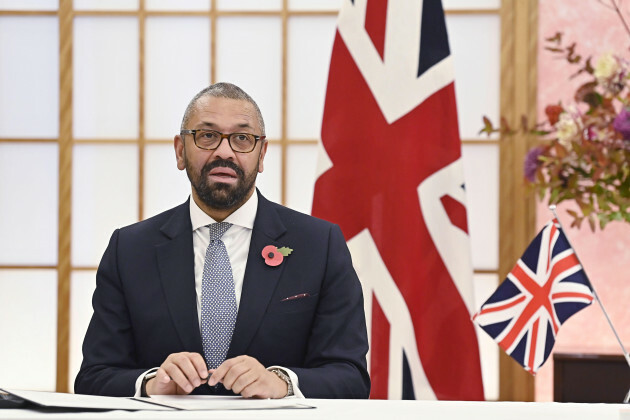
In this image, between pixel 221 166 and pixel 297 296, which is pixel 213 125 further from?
pixel 297 296

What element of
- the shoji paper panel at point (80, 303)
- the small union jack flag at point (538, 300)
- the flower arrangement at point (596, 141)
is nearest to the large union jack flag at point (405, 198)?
the small union jack flag at point (538, 300)

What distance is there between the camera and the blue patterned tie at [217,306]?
1.77 m

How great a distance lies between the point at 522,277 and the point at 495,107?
3.78ft

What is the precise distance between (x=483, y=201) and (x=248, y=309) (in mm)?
1783

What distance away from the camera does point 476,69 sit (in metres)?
3.35

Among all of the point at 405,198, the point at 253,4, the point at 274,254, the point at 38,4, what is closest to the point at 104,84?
the point at 38,4

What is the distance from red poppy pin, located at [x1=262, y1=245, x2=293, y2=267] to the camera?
72.2 inches

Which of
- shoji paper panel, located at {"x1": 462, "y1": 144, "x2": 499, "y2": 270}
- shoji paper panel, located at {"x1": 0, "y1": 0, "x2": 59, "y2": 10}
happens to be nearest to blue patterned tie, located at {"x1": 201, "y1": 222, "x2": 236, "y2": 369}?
shoji paper panel, located at {"x1": 462, "y1": 144, "x2": 499, "y2": 270}

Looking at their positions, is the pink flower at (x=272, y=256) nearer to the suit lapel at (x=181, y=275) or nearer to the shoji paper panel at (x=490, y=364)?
the suit lapel at (x=181, y=275)

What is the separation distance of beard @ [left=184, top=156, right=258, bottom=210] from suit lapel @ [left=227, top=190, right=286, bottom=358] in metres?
0.08

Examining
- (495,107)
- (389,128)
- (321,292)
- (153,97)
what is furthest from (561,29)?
(321,292)

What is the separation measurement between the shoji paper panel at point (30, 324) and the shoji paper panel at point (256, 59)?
1.16 m

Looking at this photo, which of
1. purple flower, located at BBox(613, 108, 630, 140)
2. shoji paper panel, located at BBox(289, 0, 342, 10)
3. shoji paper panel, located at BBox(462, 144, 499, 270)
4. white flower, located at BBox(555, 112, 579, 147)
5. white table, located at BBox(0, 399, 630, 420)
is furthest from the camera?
shoji paper panel, located at BBox(289, 0, 342, 10)

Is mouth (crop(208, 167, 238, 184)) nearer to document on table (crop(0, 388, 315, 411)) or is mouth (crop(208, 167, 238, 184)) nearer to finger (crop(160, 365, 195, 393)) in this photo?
finger (crop(160, 365, 195, 393))
